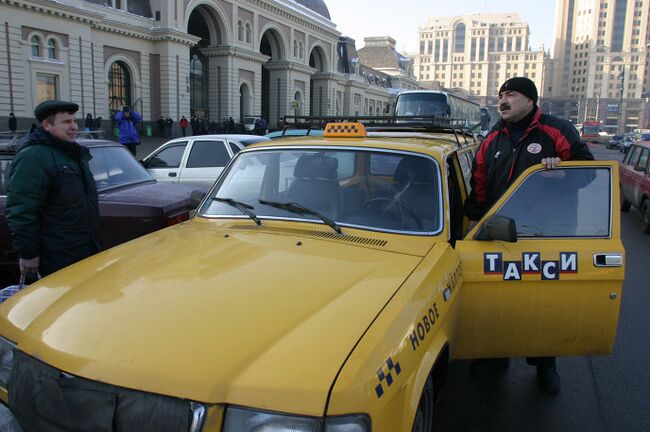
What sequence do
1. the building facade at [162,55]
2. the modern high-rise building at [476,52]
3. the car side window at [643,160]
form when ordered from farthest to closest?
the modern high-rise building at [476,52] → the building facade at [162,55] → the car side window at [643,160]

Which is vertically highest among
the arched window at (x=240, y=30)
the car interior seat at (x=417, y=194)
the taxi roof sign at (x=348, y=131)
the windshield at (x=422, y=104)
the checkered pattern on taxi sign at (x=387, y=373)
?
the arched window at (x=240, y=30)

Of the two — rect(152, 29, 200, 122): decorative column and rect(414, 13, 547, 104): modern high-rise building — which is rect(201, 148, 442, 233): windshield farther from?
rect(414, 13, 547, 104): modern high-rise building

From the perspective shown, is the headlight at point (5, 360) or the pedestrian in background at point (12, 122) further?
the pedestrian in background at point (12, 122)

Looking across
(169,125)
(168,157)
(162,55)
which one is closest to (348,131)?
(168,157)

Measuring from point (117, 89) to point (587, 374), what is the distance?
3999cm

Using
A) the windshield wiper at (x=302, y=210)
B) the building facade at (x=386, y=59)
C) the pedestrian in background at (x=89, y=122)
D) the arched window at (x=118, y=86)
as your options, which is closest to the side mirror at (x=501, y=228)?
the windshield wiper at (x=302, y=210)

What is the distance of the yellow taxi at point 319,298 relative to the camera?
1.77 m

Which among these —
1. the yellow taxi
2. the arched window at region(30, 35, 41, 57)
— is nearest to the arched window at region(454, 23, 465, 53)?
the arched window at region(30, 35, 41, 57)

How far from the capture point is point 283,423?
1.67m

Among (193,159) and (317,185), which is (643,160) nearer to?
(193,159)

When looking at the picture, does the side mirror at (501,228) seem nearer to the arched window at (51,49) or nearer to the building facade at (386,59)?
the arched window at (51,49)

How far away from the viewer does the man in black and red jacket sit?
148 inches

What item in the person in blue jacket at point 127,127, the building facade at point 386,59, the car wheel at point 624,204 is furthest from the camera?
the building facade at point 386,59

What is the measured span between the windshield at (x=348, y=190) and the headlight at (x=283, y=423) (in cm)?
164
